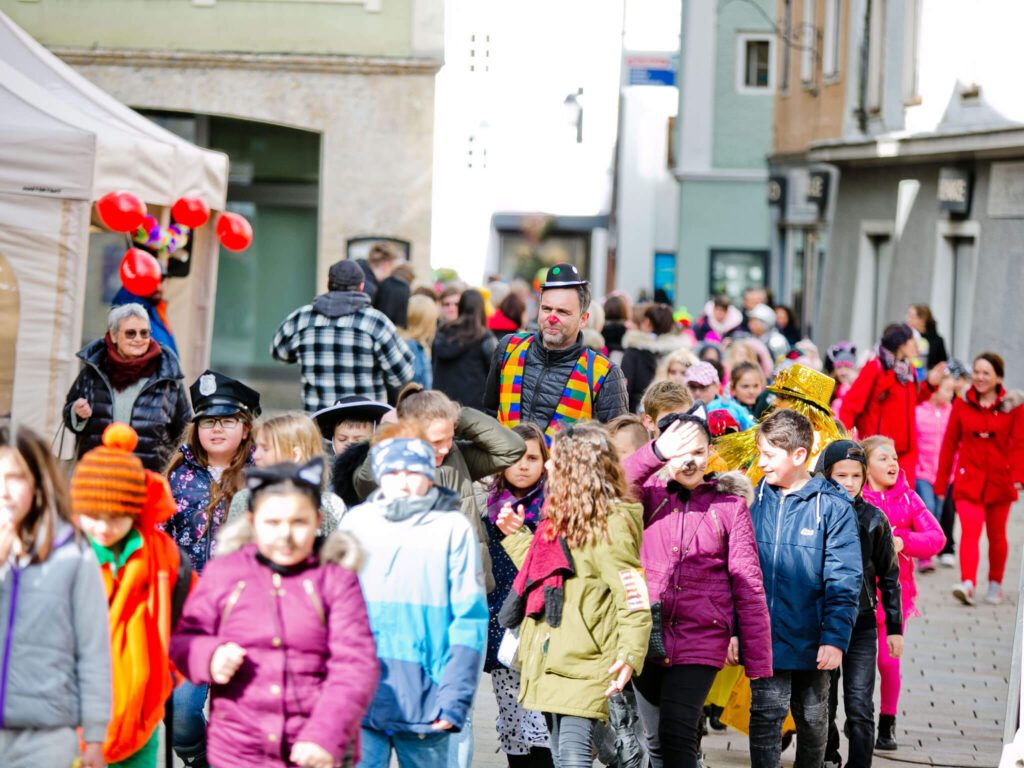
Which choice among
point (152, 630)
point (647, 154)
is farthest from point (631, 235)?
point (152, 630)

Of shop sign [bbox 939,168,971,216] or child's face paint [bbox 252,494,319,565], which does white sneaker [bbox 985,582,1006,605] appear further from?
shop sign [bbox 939,168,971,216]

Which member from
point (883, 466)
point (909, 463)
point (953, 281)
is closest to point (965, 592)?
point (909, 463)

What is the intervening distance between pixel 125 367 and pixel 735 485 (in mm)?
3634

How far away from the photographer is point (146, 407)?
8.63 metres

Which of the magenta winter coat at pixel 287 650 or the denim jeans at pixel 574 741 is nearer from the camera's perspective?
the magenta winter coat at pixel 287 650

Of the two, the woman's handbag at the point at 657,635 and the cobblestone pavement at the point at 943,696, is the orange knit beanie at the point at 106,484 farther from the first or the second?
the cobblestone pavement at the point at 943,696

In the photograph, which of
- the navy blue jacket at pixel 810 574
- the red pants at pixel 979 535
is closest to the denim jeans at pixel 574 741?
the navy blue jacket at pixel 810 574

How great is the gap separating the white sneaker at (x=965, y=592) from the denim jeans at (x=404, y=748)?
24.9 feet

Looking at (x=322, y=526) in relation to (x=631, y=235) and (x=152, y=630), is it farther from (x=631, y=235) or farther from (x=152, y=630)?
(x=631, y=235)

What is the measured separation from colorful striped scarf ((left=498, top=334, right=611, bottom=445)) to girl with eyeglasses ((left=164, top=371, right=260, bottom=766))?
1588mm

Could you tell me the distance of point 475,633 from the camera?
17.0 ft

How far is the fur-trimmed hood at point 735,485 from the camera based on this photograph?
21.1ft

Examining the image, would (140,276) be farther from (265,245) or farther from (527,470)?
(265,245)

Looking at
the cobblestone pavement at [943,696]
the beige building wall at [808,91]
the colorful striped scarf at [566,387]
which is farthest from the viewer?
Result: the beige building wall at [808,91]
